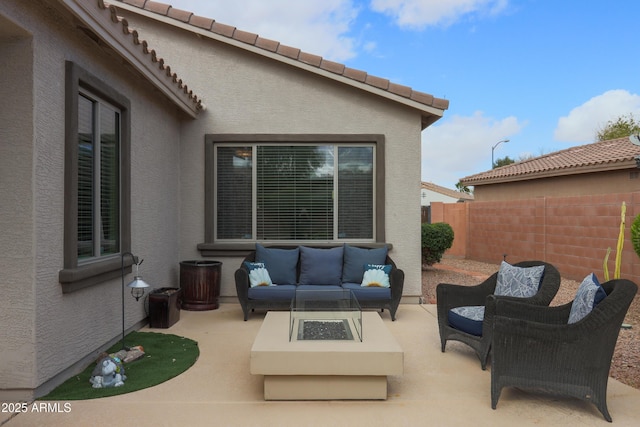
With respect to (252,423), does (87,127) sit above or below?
above

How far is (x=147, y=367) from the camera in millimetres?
4324

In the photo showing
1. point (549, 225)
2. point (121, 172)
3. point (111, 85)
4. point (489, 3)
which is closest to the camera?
point (111, 85)

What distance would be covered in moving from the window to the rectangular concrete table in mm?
3949

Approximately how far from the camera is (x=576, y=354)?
3400 millimetres

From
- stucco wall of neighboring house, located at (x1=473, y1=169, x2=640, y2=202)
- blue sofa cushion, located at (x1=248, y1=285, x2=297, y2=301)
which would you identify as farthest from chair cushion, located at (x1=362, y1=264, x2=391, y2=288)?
stucco wall of neighboring house, located at (x1=473, y1=169, x2=640, y2=202)

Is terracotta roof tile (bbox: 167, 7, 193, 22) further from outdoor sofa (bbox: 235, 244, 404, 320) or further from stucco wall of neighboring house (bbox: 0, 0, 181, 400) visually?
outdoor sofa (bbox: 235, 244, 404, 320)

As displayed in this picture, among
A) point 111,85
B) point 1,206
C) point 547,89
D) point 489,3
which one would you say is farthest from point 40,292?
point 547,89

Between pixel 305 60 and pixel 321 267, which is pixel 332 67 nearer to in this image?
pixel 305 60

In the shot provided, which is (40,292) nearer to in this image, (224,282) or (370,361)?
(370,361)

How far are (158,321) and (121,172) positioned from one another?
6.43 ft

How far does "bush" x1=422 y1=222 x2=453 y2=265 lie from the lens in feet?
36.7

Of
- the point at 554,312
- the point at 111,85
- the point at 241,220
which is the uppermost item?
the point at 111,85

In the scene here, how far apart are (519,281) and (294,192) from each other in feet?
12.9

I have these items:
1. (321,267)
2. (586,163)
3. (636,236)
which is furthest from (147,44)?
(586,163)
